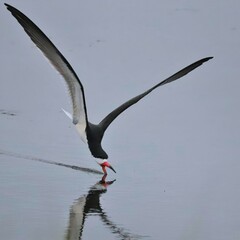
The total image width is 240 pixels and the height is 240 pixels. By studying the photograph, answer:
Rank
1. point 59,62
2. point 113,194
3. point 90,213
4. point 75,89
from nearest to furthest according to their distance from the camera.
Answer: point 90,213, point 113,194, point 59,62, point 75,89

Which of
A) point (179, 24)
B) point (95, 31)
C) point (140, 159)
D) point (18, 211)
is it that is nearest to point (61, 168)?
point (140, 159)

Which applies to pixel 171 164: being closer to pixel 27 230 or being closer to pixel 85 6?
pixel 27 230

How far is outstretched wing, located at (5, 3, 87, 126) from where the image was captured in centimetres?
788

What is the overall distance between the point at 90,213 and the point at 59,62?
67.3 inches

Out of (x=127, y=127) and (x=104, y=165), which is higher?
(x=104, y=165)

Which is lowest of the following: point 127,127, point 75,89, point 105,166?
point 127,127

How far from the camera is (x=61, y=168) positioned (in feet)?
27.9

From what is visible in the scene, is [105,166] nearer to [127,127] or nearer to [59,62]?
[59,62]

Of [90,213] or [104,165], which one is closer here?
[90,213]

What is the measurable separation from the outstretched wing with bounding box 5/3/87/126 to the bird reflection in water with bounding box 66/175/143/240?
931 millimetres

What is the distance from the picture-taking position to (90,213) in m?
7.08

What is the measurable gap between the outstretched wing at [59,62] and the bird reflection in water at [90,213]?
36.7 inches

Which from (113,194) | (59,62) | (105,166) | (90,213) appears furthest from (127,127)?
(90,213)

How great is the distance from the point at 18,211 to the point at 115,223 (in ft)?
2.43
